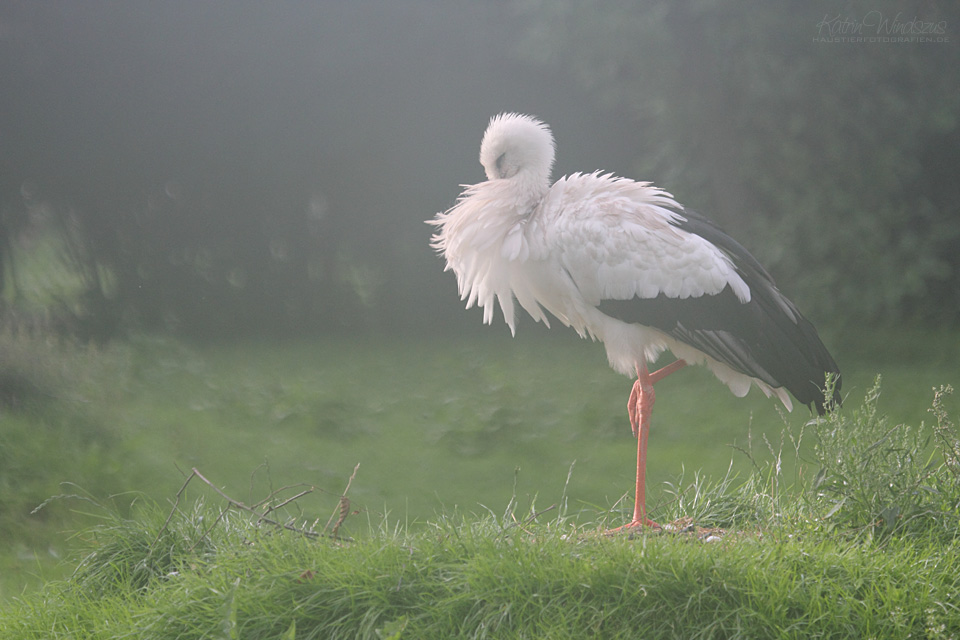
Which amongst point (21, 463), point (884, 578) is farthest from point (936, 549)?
point (21, 463)

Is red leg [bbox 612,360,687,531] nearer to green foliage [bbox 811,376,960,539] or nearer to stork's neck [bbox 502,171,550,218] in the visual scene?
green foliage [bbox 811,376,960,539]

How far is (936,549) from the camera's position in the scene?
2523mm

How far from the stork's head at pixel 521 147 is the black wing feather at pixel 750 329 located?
0.61 metres

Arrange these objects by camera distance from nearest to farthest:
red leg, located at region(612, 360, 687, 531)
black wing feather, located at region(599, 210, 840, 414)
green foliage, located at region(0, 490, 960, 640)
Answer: green foliage, located at region(0, 490, 960, 640), red leg, located at region(612, 360, 687, 531), black wing feather, located at region(599, 210, 840, 414)

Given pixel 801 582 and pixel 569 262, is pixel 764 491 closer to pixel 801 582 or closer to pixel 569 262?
pixel 801 582

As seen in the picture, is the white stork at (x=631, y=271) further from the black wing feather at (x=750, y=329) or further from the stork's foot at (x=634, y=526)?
the stork's foot at (x=634, y=526)

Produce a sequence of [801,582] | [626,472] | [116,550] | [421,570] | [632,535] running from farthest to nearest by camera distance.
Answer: [626,472] → [116,550] → [632,535] → [421,570] → [801,582]

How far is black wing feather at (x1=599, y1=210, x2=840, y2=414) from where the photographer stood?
11.1 feet

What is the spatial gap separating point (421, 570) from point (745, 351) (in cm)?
164

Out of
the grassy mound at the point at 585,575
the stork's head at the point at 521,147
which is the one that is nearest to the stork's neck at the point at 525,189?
the stork's head at the point at 521,147

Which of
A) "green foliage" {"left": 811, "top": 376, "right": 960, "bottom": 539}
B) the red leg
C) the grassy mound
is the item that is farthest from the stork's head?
"green foliage" {"left": 811, "top": 376, "right": 960, "bottom": 539}

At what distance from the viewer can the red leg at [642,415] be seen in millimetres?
3188

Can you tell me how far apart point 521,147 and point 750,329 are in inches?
46.8

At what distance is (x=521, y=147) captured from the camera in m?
3.57
